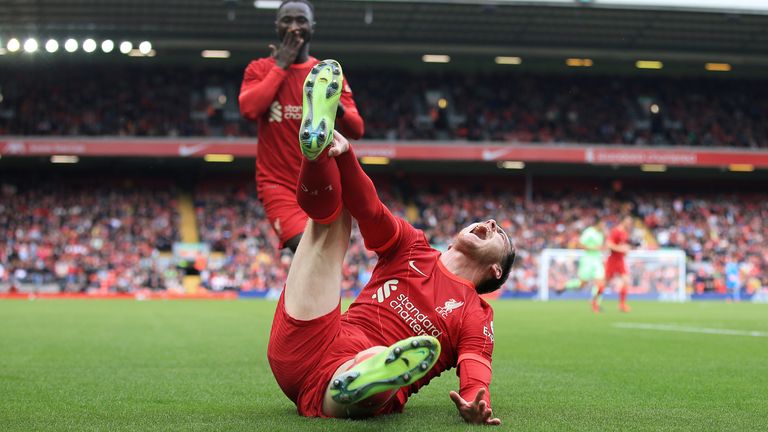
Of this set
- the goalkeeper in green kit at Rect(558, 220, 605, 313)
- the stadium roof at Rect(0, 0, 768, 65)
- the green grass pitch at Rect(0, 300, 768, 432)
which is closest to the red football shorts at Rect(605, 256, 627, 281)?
the goalkeeper in green kit at Rect(558, 220, 605, 313)

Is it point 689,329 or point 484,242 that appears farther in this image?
point 689,329

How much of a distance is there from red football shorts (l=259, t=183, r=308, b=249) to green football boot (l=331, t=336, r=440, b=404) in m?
2.42

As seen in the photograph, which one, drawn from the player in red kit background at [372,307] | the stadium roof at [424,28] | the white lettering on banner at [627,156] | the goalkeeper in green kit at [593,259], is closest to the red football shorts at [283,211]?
the player in red kit background at [372,307]

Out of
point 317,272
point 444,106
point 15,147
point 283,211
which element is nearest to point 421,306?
point 317,272

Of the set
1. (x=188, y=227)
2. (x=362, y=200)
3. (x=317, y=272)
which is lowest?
(x=188, y=227)

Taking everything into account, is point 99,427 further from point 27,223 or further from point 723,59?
point 723,59

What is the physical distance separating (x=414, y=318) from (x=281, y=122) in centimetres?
247

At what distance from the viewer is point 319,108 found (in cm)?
370

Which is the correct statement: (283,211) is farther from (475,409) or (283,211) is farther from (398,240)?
(475,409)

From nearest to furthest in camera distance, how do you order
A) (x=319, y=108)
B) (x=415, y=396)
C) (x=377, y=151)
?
(x=319, y=108)
(x=415, y=396)
(x=377, y=151)

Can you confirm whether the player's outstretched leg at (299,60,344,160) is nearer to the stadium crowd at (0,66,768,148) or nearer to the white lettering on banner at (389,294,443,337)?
the white lettering on banner at (389,294,443,337)

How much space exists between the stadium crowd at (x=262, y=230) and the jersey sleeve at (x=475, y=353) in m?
27.0

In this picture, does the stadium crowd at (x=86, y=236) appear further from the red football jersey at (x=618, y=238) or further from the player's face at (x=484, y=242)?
the player's face at (x=484, y=242)

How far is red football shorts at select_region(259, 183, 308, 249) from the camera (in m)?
5.80
